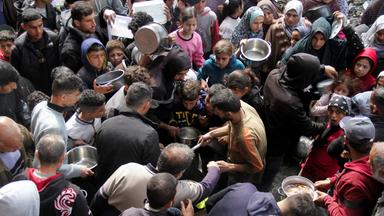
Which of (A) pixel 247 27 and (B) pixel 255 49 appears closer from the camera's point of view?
(B) pixel 255 49

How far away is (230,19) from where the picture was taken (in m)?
7.07

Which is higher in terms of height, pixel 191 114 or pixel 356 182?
pixel 356 182

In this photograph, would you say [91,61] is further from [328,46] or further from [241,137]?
[328,46]

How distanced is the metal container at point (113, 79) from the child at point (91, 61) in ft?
0.46

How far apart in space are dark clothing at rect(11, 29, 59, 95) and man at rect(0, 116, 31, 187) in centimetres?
209

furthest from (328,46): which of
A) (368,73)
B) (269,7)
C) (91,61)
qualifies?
(91,61)

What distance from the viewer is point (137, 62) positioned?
5430 mm

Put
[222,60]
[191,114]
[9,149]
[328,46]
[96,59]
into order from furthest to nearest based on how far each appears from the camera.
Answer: [328,46]
[222,60]
[96,59]
[191,114]
[9,149]

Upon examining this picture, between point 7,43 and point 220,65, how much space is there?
2768 millimetres

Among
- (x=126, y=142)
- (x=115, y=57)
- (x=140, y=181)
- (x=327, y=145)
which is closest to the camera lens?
(x=140, y=181)

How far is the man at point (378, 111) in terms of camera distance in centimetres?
433

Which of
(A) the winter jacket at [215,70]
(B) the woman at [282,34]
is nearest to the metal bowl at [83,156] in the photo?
(A) the winter jacket at [215,70]

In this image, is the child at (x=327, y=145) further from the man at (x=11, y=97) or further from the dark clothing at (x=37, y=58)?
the dark clothing at (x=37, y=58)

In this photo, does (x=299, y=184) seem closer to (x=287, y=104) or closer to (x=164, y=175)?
(x=287, y=104)
